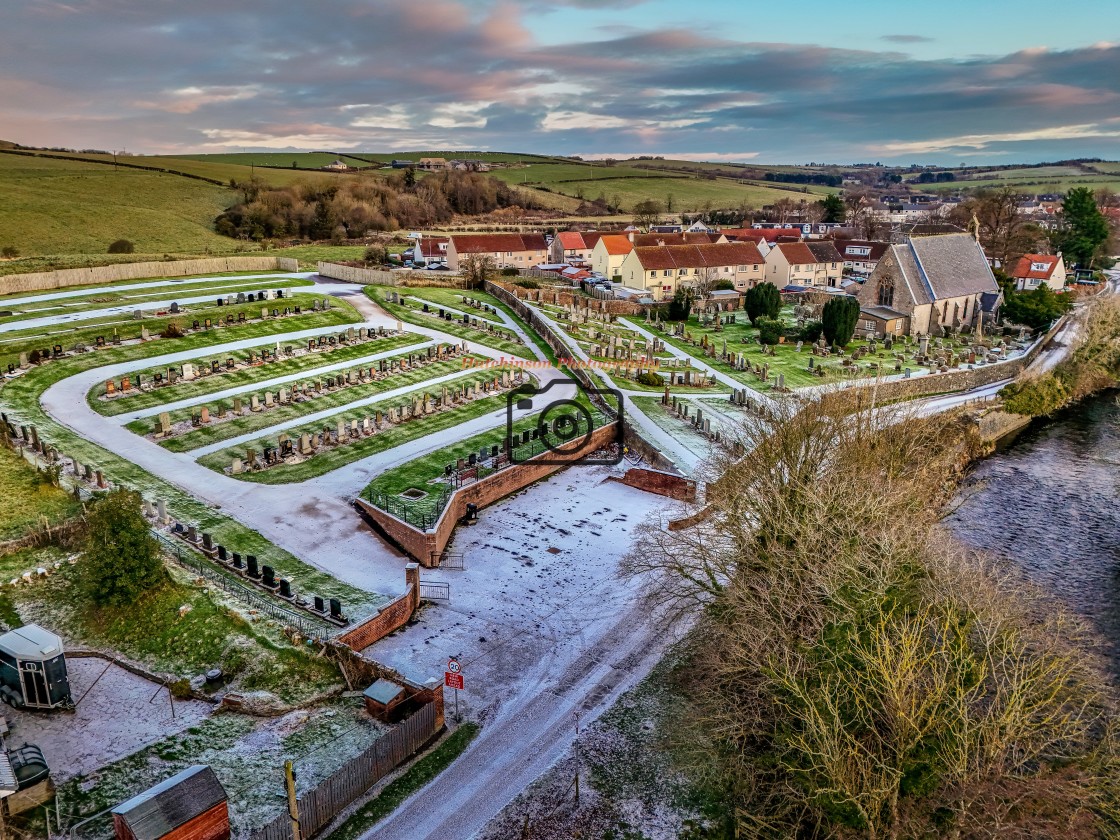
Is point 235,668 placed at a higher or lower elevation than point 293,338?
lower

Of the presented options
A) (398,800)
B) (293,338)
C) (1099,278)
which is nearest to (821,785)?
(398,800)

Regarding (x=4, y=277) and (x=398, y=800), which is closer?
(x=398, y=800)

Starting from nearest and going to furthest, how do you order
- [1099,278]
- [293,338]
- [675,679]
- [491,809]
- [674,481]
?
[491,809] → [675,679] → [674,481] → [293,338] → [1099,278]

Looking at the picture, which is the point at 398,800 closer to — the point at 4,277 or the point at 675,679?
the point at 675,679

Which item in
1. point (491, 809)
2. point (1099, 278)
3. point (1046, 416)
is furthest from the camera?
point (1099, 278)

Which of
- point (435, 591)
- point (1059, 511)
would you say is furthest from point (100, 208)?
point (1059, 511)

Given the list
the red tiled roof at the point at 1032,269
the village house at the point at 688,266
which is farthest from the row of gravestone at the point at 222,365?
the red tiled roof at the point at 1032,269
